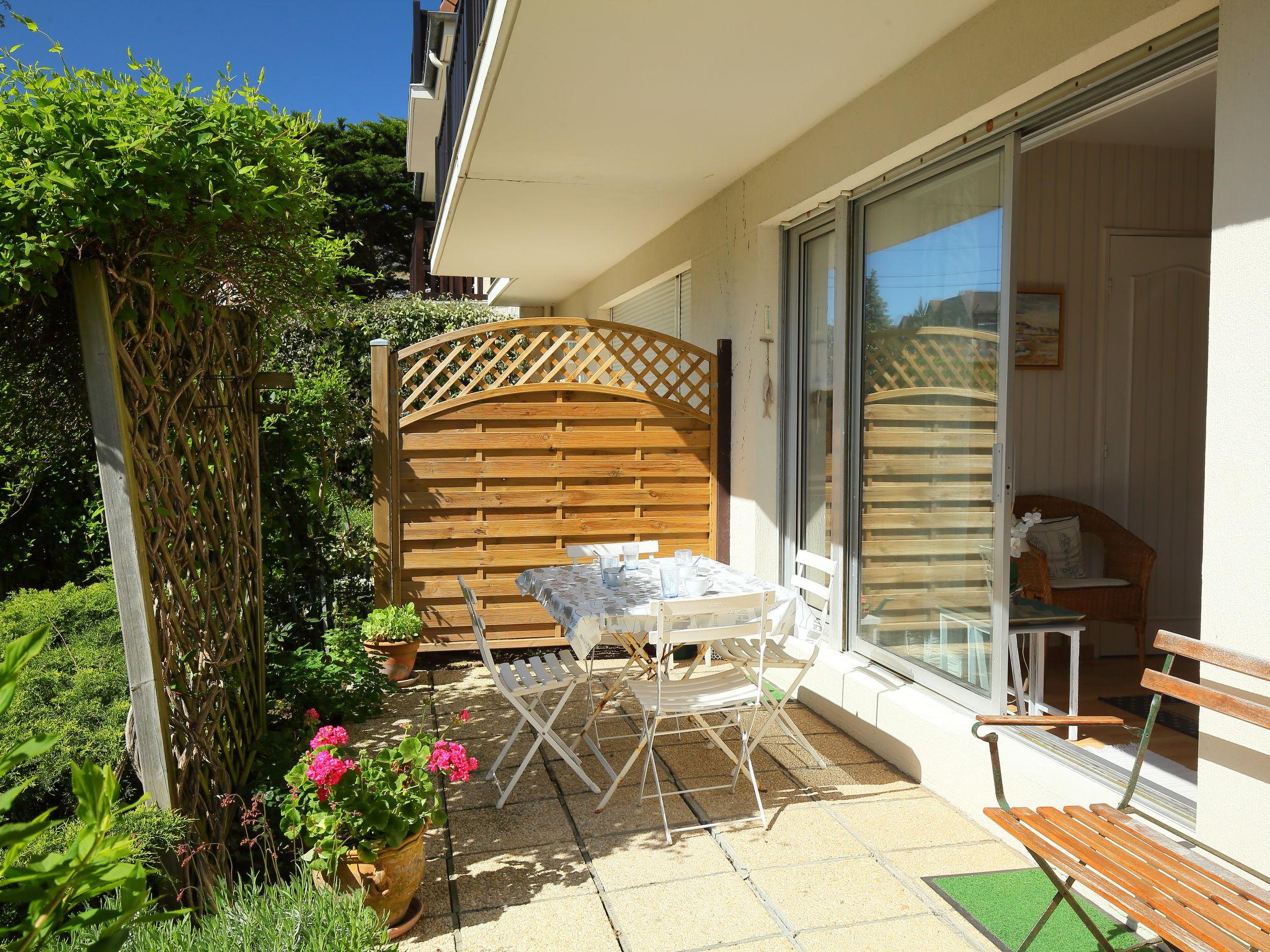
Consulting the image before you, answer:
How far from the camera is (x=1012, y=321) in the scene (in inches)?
140

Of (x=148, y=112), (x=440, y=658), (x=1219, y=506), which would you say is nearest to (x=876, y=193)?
(x=1219, y=506)

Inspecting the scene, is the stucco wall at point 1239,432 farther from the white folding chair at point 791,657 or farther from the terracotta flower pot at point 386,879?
the terracotta flower pot at point 386,879

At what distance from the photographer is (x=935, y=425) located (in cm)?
406

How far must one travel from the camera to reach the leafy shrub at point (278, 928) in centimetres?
211

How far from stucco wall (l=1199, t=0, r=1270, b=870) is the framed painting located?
10.1 feet

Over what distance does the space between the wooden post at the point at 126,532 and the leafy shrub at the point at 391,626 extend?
8.98 feet

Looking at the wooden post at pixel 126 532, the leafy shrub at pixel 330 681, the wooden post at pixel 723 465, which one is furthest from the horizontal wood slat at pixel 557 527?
the wooden post at pixel 126 532

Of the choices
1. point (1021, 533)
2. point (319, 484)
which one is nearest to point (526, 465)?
point (319, 484)

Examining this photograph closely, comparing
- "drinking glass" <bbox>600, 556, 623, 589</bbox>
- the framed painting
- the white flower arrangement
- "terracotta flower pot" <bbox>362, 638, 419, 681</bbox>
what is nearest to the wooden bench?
the white flower arrangement

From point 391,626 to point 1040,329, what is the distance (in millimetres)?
4231

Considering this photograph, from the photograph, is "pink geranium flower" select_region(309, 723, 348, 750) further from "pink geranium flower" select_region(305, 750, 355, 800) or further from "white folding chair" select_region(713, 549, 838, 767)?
"white folding chair" select_region(713, 549, 838, 767)

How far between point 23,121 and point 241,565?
1836 millimetres

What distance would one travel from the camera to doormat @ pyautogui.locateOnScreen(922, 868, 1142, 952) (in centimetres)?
267

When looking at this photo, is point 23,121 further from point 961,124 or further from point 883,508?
point 883,508
